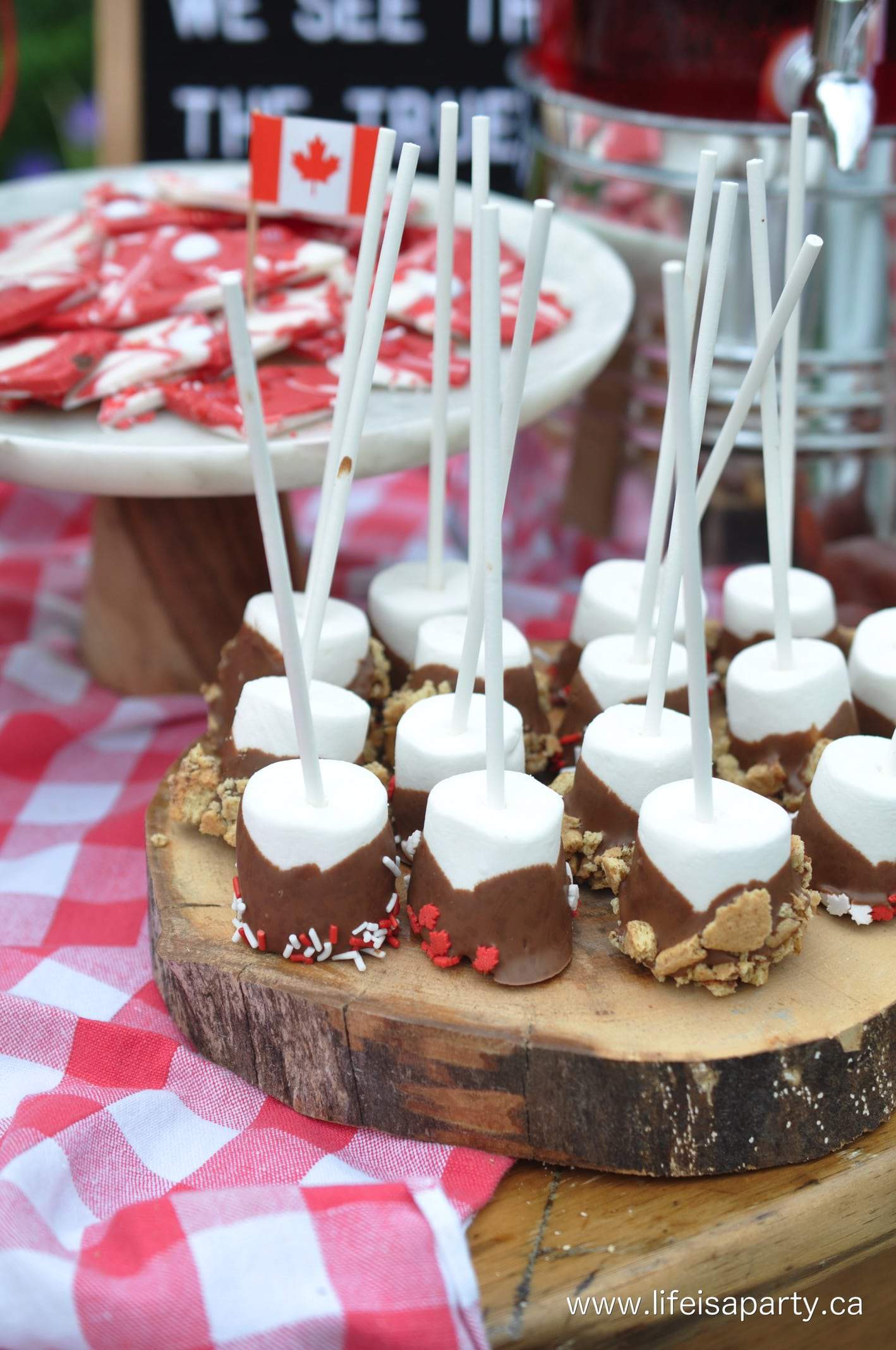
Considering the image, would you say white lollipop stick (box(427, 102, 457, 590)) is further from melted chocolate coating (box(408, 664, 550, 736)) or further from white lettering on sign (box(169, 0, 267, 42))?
white lettering on sign (box(169, 0, 267, 42))

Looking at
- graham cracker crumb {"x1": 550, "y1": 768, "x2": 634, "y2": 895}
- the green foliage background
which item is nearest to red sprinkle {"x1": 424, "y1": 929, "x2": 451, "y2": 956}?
graham cracker crumb {"x1": 550, "y1": 768, "x2": 634, "y2": 895}

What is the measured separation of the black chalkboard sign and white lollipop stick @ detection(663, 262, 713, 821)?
4.10 ft

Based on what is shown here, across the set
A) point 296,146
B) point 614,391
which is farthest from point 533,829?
point 614,391

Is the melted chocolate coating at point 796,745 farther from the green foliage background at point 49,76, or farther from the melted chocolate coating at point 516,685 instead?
the green foliage background at point 49,76

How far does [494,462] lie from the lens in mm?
684

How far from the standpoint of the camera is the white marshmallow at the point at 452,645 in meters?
0.89

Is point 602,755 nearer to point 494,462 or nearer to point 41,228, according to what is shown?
point 494,462

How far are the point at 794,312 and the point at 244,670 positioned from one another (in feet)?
1.39

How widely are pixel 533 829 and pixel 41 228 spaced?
2.90 feet

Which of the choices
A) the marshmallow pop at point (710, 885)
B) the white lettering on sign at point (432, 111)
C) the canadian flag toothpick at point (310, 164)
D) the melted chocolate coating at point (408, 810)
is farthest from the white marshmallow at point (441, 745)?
the white lettering on sign at point (432, 111)

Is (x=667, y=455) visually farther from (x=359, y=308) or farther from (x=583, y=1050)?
(x=583, y=1050)

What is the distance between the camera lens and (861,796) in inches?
30.3

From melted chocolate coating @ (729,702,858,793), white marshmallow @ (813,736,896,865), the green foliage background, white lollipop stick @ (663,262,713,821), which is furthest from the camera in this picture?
the green foliage background

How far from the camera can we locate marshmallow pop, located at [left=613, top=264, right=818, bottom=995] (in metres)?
0.71
